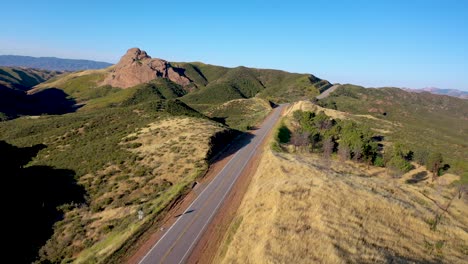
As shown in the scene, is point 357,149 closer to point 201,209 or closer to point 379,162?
point 379,162

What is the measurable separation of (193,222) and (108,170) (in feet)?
80.4

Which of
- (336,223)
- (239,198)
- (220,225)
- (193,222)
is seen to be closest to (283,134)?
(239,198)

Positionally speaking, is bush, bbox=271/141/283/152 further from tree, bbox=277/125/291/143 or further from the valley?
tree, bbox=277/125/291/143

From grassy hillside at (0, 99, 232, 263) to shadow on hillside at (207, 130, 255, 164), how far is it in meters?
1.51

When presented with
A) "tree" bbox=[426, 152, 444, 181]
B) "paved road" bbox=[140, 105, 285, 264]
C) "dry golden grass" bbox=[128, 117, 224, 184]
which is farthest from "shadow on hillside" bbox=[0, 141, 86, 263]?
"tree" bbox=[426, 152, 444, 181]

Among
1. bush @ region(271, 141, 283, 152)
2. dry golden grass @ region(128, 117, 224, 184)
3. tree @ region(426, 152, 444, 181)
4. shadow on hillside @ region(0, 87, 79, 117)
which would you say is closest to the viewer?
dry golden grass @ region(128, 117, 224, 184)

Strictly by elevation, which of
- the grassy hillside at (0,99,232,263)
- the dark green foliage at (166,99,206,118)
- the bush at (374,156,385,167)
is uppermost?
the dark green foliage at (166,99,206,118)

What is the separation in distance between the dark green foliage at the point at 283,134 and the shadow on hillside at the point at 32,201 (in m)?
44.2

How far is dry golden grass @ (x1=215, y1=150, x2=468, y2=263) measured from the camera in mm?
20391

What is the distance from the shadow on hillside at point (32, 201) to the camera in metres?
30.2

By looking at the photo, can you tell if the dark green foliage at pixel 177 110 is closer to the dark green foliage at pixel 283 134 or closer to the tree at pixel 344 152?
the dark green foliage at pixel 283 134

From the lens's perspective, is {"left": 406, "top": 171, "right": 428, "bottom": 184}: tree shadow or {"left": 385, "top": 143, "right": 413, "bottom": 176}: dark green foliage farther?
{"left": 385, "top": 143, "right": 413, "bottom": 176}: dark green foliage

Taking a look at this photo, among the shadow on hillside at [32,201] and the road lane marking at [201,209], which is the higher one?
the road lane marking at [201,209]

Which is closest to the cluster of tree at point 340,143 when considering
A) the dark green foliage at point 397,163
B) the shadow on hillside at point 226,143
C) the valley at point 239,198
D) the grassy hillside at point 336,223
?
the valley at point 239,198
